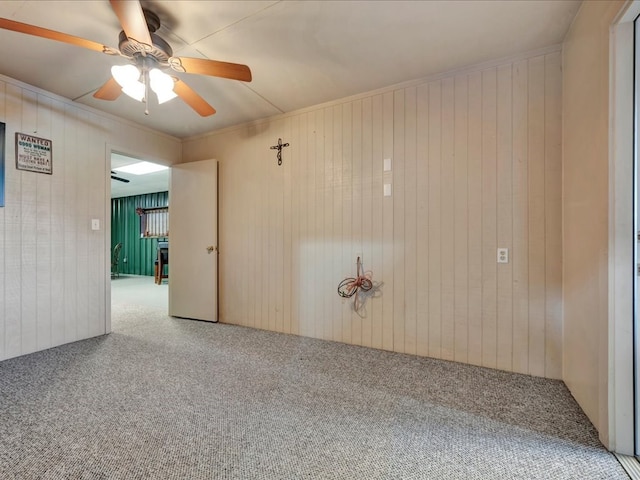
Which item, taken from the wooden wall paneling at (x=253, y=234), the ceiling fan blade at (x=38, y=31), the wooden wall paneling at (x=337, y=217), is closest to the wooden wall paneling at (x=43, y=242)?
the ceiling fan blade at (x=38, y=31)

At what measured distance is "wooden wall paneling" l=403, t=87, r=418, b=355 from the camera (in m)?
2.62

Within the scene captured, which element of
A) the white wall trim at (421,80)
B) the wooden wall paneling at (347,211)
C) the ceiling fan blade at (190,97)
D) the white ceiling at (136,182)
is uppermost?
the white ceiling at (136,182)

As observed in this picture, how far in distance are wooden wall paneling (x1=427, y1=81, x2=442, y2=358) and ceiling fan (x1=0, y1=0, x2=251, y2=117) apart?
1543 mm


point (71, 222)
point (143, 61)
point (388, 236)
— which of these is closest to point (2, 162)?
point (71, 222)

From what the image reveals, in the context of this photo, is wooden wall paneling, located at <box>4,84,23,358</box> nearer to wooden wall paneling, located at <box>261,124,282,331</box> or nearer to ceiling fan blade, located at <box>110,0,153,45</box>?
ceiling fan blade, located at <box>110,0,153,45</box>

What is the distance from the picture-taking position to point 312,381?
216cm

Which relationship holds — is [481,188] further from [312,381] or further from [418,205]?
[312,381]

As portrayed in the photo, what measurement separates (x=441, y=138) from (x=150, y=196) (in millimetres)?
8694

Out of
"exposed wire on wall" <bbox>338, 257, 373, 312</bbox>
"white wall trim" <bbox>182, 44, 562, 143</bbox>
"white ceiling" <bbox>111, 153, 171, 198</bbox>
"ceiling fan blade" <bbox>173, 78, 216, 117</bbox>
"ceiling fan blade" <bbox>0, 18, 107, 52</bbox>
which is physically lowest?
"exposed wire on wall" <bbox>338, 257, 373, 312</bbox>

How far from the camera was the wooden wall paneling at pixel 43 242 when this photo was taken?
2754 millimetres

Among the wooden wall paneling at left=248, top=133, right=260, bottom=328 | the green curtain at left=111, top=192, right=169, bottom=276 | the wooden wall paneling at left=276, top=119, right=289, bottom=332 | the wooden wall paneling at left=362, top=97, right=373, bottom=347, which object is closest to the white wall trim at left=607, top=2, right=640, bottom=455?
the wooden wall paneling at left=362, top=97, right=373, bottom=347

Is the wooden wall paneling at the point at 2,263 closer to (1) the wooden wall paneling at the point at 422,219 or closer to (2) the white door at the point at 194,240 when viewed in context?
(2) the white door at the point at 194,240

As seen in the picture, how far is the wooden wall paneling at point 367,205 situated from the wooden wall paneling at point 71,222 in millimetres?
2868

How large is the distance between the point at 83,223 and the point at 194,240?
1.13 m
